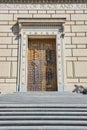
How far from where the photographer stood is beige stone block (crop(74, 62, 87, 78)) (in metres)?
13.8

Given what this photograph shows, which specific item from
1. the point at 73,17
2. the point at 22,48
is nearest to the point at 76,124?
the point at 22,48

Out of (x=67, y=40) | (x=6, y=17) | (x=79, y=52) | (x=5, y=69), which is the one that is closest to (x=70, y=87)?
(x=79, y=52)

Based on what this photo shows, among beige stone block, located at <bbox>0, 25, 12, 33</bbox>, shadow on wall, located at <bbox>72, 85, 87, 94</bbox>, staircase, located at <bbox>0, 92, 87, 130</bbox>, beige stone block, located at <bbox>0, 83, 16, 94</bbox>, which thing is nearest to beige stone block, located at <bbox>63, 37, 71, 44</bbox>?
shadow on wall, located at <bbox>72, 85, 87, 94</bbox>

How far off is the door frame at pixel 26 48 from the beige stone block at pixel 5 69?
59 cm

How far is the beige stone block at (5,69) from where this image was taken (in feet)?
45.3

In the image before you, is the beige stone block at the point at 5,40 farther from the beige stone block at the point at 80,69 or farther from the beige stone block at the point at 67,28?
the beige stone block at the point at 80,69

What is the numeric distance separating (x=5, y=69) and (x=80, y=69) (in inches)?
157

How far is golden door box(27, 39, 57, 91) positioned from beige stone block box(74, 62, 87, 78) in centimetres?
130

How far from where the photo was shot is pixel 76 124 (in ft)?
24.7

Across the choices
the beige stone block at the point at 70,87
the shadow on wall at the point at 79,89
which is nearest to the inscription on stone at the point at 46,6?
the beige stone block at the point at 70,87

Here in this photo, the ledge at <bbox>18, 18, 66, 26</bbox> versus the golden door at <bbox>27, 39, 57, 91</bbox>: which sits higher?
the ledge at <bbox>18, 18, 66, 26</bbox>

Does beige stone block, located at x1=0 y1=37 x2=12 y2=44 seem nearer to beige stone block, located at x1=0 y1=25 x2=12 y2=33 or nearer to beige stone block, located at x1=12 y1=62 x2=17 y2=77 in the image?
beige stone block, located at x1=0 y1=25 x2=12 y2=33

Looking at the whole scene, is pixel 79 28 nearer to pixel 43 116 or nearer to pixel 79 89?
pixel 79 89

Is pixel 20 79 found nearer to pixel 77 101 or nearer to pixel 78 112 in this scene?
pixel 77 101
